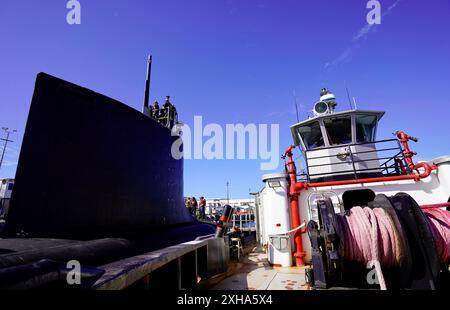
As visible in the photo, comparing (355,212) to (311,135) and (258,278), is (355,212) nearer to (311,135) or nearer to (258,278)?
(258,278)

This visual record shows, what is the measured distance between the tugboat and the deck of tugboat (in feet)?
1.85

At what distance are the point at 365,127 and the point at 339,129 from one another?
1.05 m

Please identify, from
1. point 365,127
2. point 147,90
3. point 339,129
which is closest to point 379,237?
point 147,90

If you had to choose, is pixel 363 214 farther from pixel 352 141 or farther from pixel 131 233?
pixel 352 141

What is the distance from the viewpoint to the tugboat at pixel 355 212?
9.91 feet

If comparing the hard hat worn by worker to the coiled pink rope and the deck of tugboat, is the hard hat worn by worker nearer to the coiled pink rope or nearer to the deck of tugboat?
the deck of tugboat

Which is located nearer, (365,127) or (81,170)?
(81,170)

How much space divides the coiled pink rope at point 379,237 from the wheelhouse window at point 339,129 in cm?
709

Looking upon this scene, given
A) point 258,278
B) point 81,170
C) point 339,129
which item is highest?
point 339,129

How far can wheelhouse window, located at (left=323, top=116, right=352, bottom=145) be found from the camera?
33.2 ft

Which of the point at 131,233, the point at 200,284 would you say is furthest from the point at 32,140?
the point at 200,284

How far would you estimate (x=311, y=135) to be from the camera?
1080 centimetres

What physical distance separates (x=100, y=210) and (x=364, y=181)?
6.52 meters
